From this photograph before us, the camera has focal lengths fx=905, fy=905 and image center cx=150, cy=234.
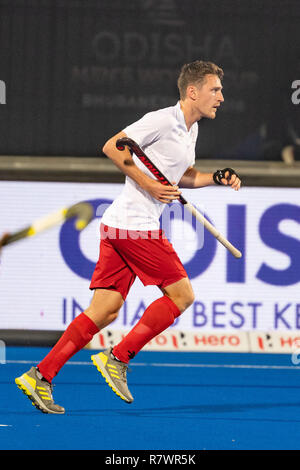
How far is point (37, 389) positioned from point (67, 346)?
0.96 ft

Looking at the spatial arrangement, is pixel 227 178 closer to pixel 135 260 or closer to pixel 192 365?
pixel 135 260

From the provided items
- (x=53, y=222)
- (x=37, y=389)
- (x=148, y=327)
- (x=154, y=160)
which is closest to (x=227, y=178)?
(x=154, y=160)

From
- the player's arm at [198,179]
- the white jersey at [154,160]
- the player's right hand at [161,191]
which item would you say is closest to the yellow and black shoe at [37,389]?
the white jersey at [154,160]

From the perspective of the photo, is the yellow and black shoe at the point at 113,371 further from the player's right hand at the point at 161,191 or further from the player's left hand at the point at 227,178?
the player's left hand at the point at 227,178

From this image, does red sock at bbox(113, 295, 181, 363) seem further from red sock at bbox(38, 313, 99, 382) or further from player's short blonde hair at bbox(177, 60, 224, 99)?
player's short blonde hair at bbox(177, 60, 224, 99)

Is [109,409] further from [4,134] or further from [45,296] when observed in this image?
[4,134]

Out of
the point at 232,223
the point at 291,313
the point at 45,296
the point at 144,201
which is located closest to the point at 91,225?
the point at 45,296

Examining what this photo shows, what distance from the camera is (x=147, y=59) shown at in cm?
823

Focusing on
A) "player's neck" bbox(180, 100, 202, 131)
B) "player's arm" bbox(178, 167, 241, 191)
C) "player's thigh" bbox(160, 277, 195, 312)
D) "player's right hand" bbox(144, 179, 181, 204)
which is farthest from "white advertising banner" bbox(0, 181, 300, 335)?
"player's right hand" bbox(144, 179, 181, 204)

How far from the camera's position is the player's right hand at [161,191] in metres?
5.07

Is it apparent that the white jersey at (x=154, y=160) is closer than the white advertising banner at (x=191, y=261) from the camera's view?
Yes

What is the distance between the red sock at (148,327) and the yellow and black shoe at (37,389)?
0.46 metres

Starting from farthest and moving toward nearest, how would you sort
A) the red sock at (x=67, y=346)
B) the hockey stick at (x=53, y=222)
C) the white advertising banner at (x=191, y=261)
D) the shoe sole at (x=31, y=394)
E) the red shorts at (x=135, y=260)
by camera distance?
1. the hockey stick at (x=53, y=222)
2. the white advertising banner at (x=191, y=261)
3. the red shorts at (x=135, y=260)
4. the red sock at (x=67, y=346)
5. the shoe sole at (x=31, y=394)

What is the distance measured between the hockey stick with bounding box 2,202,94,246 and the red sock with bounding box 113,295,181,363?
298 cm
